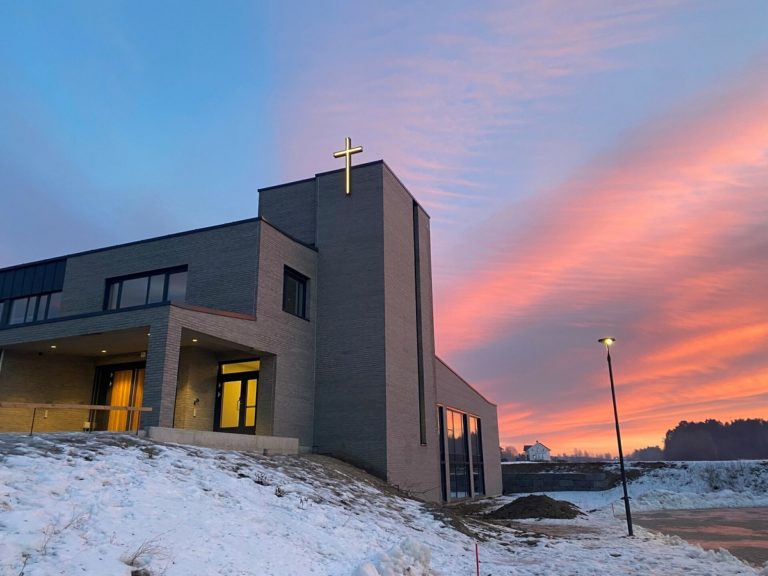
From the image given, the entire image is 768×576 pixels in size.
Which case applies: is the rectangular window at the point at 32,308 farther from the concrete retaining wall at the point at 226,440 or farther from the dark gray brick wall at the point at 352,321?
the concrete retaining wall at the point at 226,440

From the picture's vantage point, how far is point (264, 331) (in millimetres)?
22062

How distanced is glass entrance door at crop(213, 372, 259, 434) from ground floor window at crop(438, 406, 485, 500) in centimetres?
1362

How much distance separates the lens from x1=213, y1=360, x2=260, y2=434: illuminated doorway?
73.7 ft

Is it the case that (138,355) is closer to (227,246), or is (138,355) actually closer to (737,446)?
(227,246)

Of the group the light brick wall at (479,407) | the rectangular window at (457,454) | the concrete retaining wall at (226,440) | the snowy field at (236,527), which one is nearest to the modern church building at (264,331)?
the concrete retaining wall at (226,440)

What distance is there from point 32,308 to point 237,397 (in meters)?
12.1

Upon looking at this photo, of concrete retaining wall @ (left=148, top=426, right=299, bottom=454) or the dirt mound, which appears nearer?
concrete retaining wall @ (left=148, top=426, right=299, bottom=454)

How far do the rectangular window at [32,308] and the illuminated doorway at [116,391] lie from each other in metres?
5.01

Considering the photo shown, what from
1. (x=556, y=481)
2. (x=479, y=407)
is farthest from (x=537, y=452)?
(x=479, y=407)

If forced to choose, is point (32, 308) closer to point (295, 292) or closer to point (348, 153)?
point (295, 292)

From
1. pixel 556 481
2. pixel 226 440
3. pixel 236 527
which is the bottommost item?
pixel 556 481

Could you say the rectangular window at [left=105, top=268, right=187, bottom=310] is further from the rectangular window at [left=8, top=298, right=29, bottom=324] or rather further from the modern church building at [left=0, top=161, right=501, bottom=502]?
the rectangular window at [left=8, top=298, right=29, bottom=324]

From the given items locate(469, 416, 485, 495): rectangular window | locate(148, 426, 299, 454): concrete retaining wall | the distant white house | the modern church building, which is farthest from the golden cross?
the distant white house

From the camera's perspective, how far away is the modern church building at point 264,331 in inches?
827
